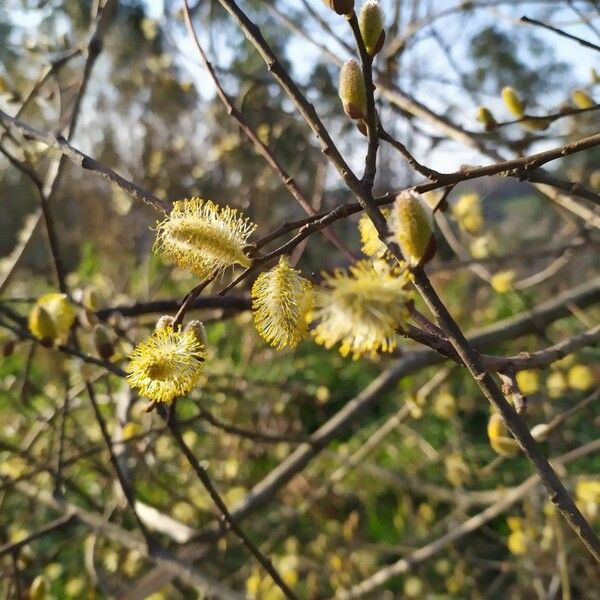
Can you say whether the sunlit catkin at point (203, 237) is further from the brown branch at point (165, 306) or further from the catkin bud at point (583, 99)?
the catkin bud at point (583, 99)

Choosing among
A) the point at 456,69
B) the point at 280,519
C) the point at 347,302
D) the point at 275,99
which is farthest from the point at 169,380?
the point at 275,99

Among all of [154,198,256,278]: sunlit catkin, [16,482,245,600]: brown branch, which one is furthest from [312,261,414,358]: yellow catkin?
[16,482,245,600]: brown branch

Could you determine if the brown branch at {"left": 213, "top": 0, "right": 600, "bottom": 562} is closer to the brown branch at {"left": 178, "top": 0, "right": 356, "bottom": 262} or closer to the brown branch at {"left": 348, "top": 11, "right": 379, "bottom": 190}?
the brown branch at {"left": 348, "top": 11, "right": 379, "bottom": 190}

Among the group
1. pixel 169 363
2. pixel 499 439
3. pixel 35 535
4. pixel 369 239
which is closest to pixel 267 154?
pixel 369 239

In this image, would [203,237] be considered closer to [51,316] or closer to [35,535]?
[51,316]

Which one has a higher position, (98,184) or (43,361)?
(98,184)

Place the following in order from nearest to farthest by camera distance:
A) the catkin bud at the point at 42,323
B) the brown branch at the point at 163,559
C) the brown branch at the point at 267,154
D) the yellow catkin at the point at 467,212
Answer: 1. the brown branch at the point at 267,154
2. the catkin bud at the point at 42,323
3. the brown branch at the point at 163,559
4. the yellow catkin at the point at 467,212

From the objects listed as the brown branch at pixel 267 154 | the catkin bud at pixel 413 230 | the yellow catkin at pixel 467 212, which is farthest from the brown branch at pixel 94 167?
the yellow catkin at pixel 467 212

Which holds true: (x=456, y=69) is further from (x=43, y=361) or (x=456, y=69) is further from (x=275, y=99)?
(x=43, y=361)
